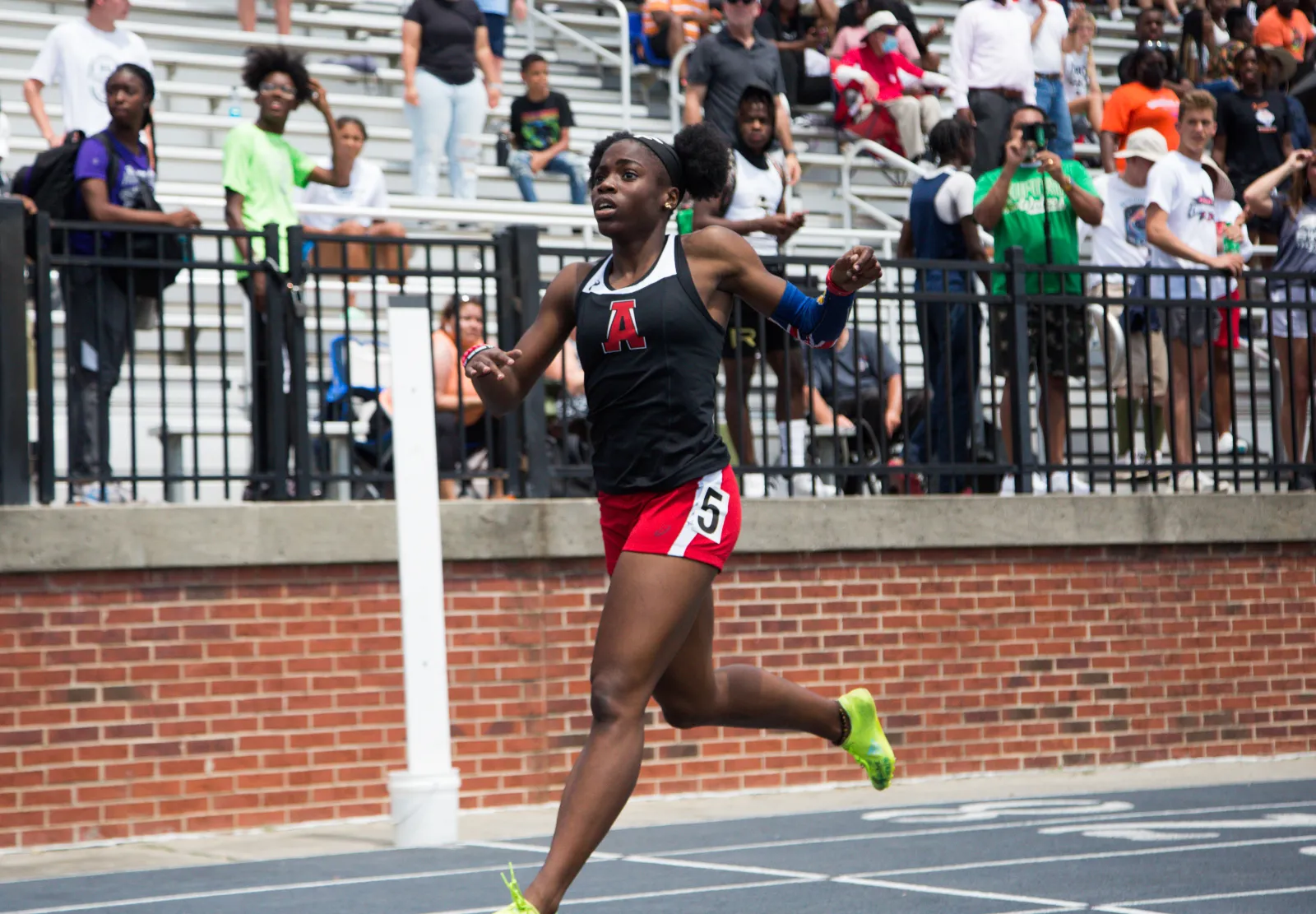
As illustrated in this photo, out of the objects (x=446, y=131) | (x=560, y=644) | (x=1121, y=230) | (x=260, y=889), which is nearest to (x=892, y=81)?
(x=446, y=131)

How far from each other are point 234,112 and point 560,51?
4394 mm

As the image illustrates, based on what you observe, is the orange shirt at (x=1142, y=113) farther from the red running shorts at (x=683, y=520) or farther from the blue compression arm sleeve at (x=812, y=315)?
the red running shorts at (x=683, y=520)

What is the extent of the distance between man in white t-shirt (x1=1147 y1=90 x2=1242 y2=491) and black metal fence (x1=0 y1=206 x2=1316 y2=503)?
3 cm

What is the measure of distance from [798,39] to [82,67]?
7.43 metres

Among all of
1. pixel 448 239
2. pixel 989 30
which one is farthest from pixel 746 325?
pixel 989 30

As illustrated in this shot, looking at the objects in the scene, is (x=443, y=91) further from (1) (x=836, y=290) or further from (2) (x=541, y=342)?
(1) (x=836, y=290)

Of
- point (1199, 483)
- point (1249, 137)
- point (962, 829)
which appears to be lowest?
point (962, 829)

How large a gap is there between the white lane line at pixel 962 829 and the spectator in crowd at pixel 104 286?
3.17 metres

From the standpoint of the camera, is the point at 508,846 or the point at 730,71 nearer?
the point at 508,846

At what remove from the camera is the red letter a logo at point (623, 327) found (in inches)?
209

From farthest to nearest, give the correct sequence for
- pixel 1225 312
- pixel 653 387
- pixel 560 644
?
pixel 1225 312
pixel 560 644
pixel 653 387

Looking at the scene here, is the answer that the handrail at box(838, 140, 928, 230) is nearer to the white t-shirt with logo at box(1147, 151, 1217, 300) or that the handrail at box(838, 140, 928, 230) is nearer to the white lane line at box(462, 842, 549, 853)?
the white t-shirt with logo at box(1147, 151, 1217, 300)

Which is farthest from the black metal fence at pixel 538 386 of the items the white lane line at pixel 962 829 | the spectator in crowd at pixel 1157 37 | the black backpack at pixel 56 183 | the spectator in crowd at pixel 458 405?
the spectator in crowd at pixel 1157 37

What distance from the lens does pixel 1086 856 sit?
7293mm
